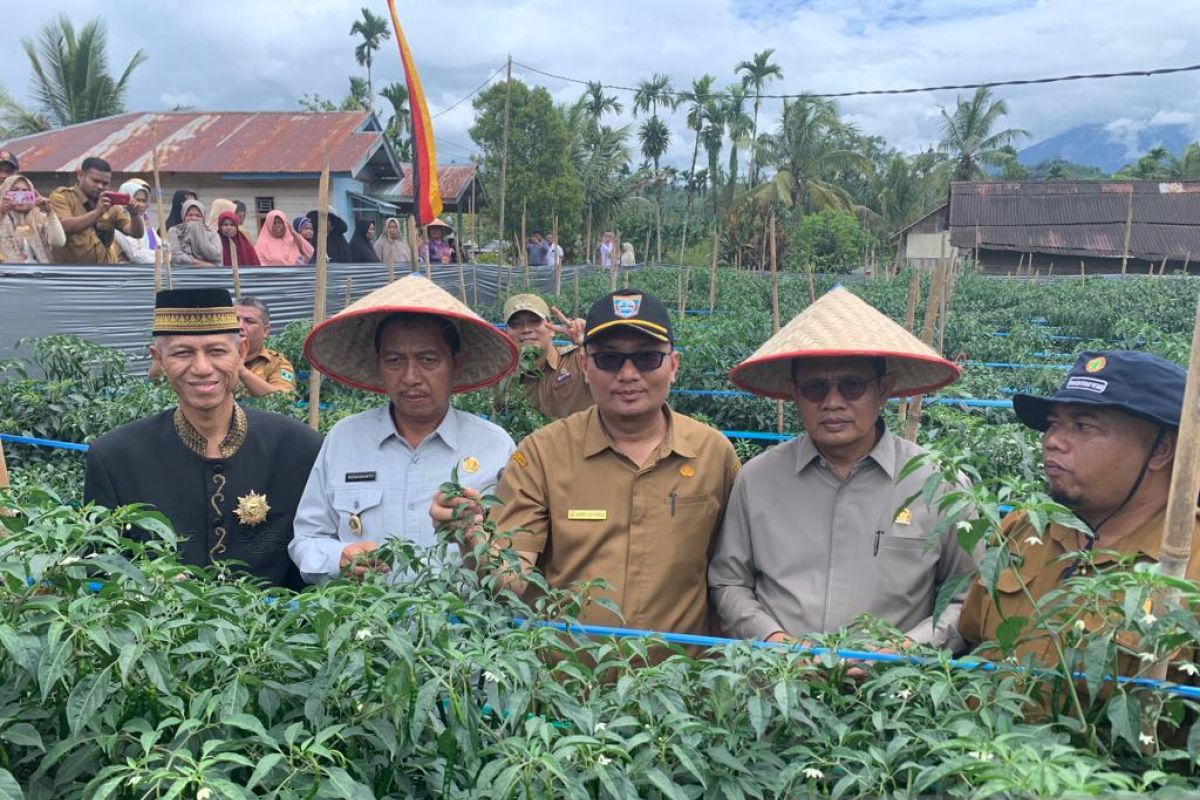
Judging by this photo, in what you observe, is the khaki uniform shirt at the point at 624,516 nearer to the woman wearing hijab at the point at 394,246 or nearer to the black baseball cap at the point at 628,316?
the black baseball cap at the point at 628,316

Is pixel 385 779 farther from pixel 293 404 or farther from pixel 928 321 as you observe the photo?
pixel 293 404

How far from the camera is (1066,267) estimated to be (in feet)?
99.0

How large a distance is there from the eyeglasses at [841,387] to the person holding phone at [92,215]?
8118 mm

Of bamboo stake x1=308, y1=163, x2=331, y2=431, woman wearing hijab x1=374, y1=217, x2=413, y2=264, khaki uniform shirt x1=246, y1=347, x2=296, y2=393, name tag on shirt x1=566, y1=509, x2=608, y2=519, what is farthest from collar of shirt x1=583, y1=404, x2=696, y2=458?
woman wearing hijab x1=374, y1=217, x2=413, y2=264

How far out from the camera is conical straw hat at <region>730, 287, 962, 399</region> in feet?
7.41

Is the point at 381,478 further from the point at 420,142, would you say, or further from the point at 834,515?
the point at 420,142

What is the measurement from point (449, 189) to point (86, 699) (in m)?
27.2

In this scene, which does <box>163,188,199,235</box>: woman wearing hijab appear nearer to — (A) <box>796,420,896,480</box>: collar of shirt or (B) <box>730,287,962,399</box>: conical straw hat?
(B) <box>730,287,962,399</box>: conical straw hat

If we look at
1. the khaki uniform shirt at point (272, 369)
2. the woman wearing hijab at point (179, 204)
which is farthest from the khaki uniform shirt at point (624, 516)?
the woman wearing hijab at point (179, 204)

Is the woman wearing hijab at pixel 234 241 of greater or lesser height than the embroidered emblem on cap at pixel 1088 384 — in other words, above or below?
above

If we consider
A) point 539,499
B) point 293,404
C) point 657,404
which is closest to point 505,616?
point 539,499

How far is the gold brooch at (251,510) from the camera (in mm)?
2701

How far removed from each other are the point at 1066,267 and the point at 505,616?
3276 centimetres

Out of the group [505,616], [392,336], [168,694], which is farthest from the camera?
[392,336]
